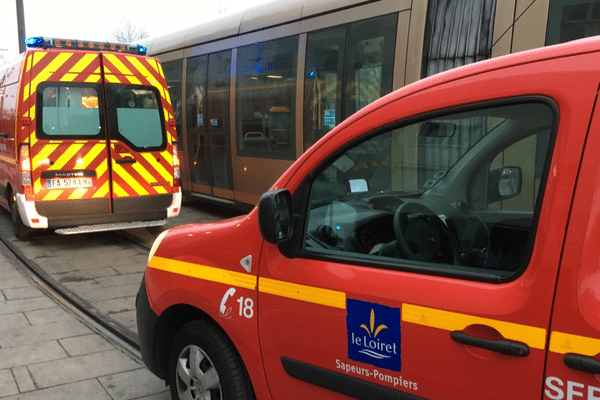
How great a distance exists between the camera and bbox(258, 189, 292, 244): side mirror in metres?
2.18

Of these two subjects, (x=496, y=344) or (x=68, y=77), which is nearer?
(x=496, y=344)

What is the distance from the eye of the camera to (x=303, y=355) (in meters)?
2.26

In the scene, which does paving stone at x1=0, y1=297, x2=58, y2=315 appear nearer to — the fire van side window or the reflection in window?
the reflection in window

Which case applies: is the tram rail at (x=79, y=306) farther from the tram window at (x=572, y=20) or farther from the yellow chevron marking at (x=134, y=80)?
the tram window at (x=572, y=20)

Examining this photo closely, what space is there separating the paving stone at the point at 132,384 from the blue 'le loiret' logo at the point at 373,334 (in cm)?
188

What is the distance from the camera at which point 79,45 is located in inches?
307

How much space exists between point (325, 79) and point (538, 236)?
6159 mm

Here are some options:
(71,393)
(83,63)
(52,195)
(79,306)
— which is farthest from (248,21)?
(71,393)

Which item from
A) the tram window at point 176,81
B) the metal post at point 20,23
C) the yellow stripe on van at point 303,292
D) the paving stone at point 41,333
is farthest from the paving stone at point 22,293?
the metal post at point 20,23

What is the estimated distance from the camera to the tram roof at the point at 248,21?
7.65m

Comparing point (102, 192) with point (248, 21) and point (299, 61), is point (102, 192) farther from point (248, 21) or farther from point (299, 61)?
point (248, 21)

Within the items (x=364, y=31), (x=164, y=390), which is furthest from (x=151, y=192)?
(x=164, y=390)

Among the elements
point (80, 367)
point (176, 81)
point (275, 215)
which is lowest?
point (80, 367)

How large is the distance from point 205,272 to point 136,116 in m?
5.84
